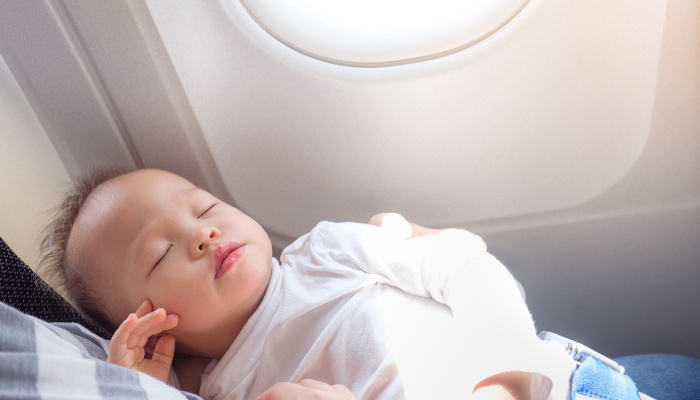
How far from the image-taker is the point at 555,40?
98 centimetres

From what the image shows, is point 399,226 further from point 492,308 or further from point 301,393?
point 301,393

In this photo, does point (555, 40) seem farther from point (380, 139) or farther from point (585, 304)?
point (585, 304)

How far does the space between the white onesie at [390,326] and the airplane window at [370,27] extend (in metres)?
0.30

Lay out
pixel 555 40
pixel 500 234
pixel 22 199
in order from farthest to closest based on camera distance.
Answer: pixel 500 234 < pixel 22 199 < pixel 555 40

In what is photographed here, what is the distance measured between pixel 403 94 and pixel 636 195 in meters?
Answer: 0.46

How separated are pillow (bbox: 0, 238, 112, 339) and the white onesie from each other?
0.84 feet

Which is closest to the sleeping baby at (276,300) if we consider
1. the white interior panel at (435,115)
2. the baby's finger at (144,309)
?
the baby's finger at (144,309)

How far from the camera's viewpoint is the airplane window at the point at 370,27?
1000 mm

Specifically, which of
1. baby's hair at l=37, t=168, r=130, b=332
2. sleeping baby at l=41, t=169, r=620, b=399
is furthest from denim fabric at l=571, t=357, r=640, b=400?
baby's hair at l=37, t=168, r=130, b=332

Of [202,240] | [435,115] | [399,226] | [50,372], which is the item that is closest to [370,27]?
[435,115]

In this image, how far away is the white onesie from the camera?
84 centimetres

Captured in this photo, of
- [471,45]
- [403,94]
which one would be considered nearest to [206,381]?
[403,94]

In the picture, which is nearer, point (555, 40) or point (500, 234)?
point (555, 40)

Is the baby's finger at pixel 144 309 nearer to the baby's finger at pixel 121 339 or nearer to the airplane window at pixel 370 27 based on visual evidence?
the baby's finger at pixel 121 339
